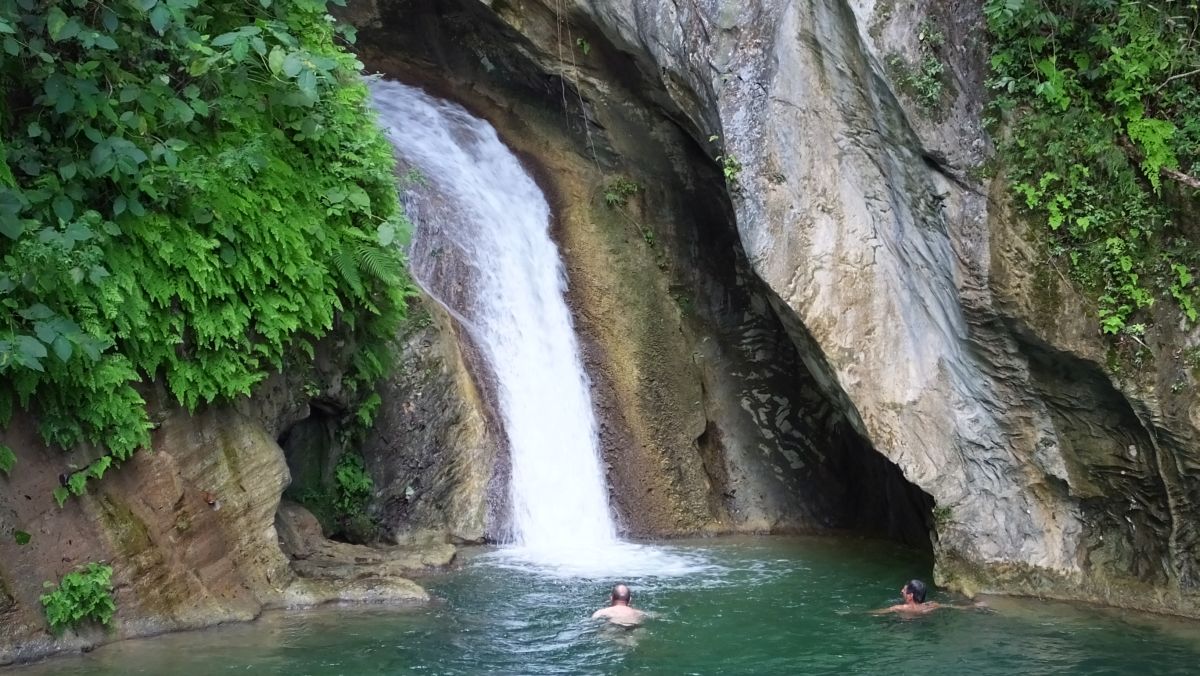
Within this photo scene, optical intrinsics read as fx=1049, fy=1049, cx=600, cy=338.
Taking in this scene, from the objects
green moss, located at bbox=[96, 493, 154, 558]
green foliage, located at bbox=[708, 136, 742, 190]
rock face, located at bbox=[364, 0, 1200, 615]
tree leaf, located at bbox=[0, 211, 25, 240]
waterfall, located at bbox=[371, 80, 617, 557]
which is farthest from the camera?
waterfall, located at bbox=[371, 80, 617, 557]

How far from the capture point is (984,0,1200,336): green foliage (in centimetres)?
908

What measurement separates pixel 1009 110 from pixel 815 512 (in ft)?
19.5


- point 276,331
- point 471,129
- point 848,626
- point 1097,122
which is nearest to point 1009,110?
point 1097,122

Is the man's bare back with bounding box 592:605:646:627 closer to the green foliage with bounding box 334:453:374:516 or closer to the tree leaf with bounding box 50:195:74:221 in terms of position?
the green foliage with bounding box 334:453:374:516

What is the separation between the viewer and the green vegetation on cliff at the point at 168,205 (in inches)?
310

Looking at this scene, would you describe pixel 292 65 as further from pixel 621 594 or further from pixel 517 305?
pixel 517 305

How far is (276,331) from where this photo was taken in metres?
9.30

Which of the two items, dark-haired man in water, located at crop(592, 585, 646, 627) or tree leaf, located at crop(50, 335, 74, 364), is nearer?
tree leaf, located at crop(50, 335, 74, 364)

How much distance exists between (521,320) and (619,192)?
8.71 ft

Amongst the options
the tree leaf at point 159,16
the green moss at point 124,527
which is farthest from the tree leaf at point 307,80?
the green moss at point 124,527

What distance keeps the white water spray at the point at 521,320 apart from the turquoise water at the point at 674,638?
114cm

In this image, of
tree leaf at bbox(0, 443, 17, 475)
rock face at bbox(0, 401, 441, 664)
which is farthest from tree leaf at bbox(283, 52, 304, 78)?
tree leaf at bbox(0, 443, 17, 475)

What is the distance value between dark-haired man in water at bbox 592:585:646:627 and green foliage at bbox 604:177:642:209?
713cm

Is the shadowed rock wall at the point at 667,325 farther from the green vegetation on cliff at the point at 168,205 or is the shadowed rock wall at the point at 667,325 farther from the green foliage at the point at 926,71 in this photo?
the green vegetation on cliff at the point at 168,205
